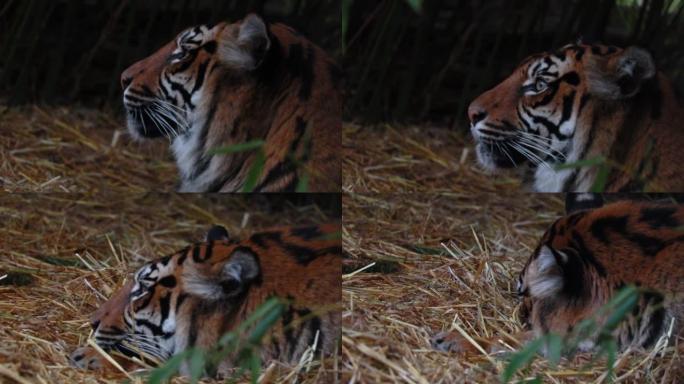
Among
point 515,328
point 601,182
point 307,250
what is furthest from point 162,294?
point 601,182

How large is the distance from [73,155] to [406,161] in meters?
0.97

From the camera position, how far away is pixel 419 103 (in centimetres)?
380

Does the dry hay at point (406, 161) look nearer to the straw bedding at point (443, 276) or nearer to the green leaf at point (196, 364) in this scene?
the straw bedding at point (443, 276)

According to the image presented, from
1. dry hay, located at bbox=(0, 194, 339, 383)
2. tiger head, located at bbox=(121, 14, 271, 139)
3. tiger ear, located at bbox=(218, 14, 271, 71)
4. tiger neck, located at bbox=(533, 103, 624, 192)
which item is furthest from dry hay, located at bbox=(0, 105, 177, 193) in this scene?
tiger neck, located at bbox=(533, 103, 624, 192)

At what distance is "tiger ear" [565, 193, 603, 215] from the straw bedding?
30 millimetres

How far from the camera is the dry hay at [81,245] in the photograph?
3.23 metres

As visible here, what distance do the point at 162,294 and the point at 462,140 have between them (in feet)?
3.10

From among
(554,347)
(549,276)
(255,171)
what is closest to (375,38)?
(255,171)

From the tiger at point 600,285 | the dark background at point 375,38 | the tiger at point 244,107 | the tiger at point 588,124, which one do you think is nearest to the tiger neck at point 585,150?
the tiger at point 588,124

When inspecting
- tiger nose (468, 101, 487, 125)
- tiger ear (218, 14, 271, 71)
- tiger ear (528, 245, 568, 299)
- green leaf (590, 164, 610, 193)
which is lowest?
tiger ear (528, 245, 568, 299)

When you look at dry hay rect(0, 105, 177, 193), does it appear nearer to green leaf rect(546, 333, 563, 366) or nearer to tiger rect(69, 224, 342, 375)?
tiger rect(69, 224, 342, 375)

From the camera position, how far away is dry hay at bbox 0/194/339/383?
323cm

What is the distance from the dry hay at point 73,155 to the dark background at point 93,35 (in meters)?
0.06

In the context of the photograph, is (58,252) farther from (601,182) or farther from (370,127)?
(601,182)
